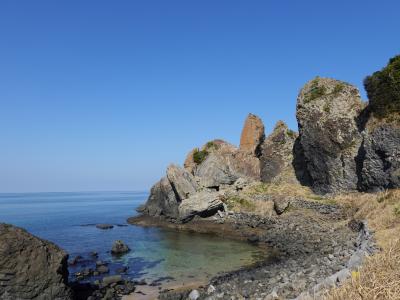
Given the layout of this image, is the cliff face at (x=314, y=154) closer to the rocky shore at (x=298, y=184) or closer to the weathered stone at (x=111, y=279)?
the rocky shore at (x=298, y=184)

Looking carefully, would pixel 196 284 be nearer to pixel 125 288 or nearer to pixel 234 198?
pixel 125 288

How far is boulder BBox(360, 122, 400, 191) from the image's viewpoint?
1633 inches

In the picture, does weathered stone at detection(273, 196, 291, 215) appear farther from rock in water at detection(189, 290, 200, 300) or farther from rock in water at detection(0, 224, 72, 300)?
rock in water at detection(0, 224, 72, 300)

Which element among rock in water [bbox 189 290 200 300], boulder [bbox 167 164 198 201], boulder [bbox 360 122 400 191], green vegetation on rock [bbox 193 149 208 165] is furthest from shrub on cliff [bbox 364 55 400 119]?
green vegetation on rock [bbox 193 149 208 165]

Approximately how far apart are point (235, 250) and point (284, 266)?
36.9ft

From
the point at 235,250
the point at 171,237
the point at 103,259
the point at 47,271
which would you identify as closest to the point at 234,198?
the point at 171,237

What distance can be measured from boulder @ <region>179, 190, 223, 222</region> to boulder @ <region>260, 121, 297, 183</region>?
61.7 feet

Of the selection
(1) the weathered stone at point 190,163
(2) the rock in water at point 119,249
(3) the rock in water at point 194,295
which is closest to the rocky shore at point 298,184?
(3) the rock in water at point 194,295

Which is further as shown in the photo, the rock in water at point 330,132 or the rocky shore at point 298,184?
the rock in water at point 330,132

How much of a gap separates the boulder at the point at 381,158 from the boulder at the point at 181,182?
2866cm

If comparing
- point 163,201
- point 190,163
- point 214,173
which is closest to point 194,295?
point 163,201

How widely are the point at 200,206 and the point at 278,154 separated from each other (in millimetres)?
24782

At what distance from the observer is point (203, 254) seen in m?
37.2

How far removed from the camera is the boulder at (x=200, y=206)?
55.9 m
